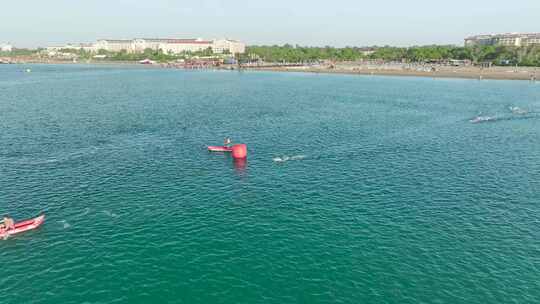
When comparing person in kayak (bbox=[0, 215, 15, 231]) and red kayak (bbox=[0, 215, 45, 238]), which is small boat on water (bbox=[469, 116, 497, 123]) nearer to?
red kayak (bbox=[0, 215, 45, 238])

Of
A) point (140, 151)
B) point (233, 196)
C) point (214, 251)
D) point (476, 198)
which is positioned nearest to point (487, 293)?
point (476, 198)

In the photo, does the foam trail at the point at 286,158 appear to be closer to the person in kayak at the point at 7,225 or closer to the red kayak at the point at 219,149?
the red kayak at the point at 219,149

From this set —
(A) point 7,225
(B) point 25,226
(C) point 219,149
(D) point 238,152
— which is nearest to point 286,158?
(D) point 238,152

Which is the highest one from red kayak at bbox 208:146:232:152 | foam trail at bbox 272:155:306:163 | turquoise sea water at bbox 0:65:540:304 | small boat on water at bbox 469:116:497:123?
small boat on water at bbox 469:116:497:123

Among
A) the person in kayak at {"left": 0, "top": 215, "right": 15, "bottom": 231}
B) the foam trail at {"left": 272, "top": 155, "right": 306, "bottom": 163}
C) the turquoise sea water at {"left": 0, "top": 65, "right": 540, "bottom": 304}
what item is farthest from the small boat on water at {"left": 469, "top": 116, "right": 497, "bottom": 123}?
the person in kayak at {"left": 0, "top": 215, "right": 15, "bottom": 231}

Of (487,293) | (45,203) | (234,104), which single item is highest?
(234,104)

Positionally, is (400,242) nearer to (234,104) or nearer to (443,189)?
(443,189)
